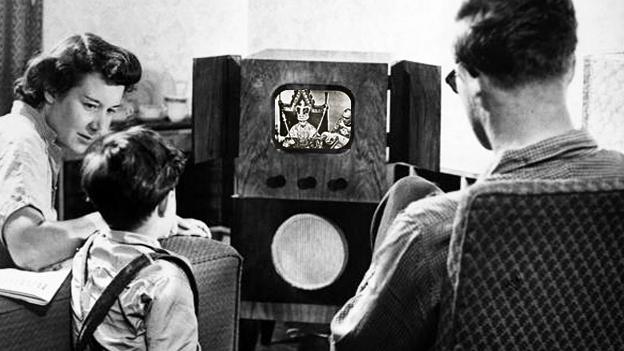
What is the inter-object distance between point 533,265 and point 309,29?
239 cm

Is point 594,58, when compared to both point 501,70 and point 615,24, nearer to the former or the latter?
point 615,24

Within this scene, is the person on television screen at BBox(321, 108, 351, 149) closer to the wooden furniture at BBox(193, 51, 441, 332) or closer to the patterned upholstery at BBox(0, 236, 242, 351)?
the wooden furniture at BBox(193, 51, 441, 332)

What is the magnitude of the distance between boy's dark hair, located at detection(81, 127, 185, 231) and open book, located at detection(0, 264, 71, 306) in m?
0.16

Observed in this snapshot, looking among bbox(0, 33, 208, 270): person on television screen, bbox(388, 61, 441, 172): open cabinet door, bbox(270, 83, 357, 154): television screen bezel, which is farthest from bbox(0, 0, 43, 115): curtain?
bbox(388, 61, 441, 172): open cabinet door

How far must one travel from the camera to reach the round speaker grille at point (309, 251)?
1973 mm

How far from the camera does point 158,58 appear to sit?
3.84 meters

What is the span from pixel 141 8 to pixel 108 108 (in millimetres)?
1970

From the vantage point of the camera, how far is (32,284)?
1481mm

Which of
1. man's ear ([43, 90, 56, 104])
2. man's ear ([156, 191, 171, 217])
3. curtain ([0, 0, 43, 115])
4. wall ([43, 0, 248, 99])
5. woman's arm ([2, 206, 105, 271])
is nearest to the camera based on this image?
man's ear ([156, 191, 171, 217])

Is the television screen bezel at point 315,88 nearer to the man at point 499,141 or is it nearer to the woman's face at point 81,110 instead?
the woman's face at point 81,110

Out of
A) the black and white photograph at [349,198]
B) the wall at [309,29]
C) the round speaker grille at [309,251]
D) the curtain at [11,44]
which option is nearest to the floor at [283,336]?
the black and white photograph at [349,198]

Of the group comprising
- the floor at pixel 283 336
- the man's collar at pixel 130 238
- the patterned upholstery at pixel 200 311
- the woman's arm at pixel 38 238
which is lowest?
the floor at pixel 283 336

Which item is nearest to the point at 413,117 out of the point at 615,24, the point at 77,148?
the point at 615,24

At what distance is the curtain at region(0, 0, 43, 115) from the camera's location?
338 centimetres
